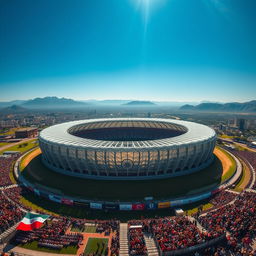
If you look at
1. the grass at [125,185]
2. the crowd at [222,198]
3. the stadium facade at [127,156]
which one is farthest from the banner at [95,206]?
the crowd at [222,198]

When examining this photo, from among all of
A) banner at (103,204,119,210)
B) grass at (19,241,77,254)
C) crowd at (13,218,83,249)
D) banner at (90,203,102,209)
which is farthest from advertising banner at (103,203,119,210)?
grass at (19,241,77,254)

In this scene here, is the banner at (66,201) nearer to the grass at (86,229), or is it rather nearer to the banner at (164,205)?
the grass at (86,229)

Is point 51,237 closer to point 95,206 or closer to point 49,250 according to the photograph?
point 49,250

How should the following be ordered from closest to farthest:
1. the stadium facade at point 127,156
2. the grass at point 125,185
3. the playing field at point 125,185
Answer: the grass at point 125,185 < the playing field at point 125,185 < the stadium facade at point 127,156

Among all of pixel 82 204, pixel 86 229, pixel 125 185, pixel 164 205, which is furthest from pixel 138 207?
pixel 82 204

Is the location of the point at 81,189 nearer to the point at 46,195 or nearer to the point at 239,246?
the point at 46,195

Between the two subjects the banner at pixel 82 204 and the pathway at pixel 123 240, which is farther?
the banner at pixel 82 204
